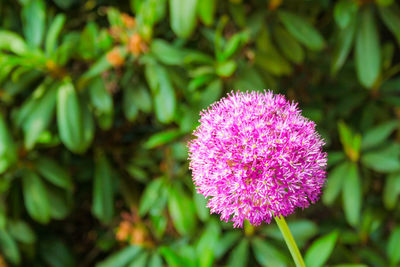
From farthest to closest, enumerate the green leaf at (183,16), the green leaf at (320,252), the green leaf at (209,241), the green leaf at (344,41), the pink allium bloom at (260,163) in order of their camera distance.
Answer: the green leaf at (344,41)
the green leaf at (183,16)
the green leaf at (209,241)
the green leaf at (320,252)
the pink allium bloom at (260,163)

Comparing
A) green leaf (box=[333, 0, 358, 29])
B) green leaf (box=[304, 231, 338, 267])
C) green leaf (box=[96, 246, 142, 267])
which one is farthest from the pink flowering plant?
green leaf (box=[96, 246, 142, 267])

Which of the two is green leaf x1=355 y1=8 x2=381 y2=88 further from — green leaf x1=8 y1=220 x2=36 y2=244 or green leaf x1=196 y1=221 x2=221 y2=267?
green leaf x1=8 y1=220 x2=36 y2=244

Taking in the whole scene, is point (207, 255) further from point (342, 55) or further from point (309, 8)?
point (309, 8)

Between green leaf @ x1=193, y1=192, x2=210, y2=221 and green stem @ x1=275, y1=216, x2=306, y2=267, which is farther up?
green stem @ x1=275, y1=216, x2=306, y2=267

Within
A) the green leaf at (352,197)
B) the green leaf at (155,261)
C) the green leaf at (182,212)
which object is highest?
the green leaf at (182,212)

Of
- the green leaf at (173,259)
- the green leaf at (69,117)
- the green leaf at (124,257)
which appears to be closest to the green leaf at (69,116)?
the green leaf at (69,117)

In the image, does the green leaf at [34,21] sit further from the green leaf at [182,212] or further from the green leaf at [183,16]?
the green leaf at [182,212]

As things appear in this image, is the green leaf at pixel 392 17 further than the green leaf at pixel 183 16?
Yes

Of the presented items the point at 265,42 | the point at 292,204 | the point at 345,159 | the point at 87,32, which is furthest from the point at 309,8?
the point at 292,204
